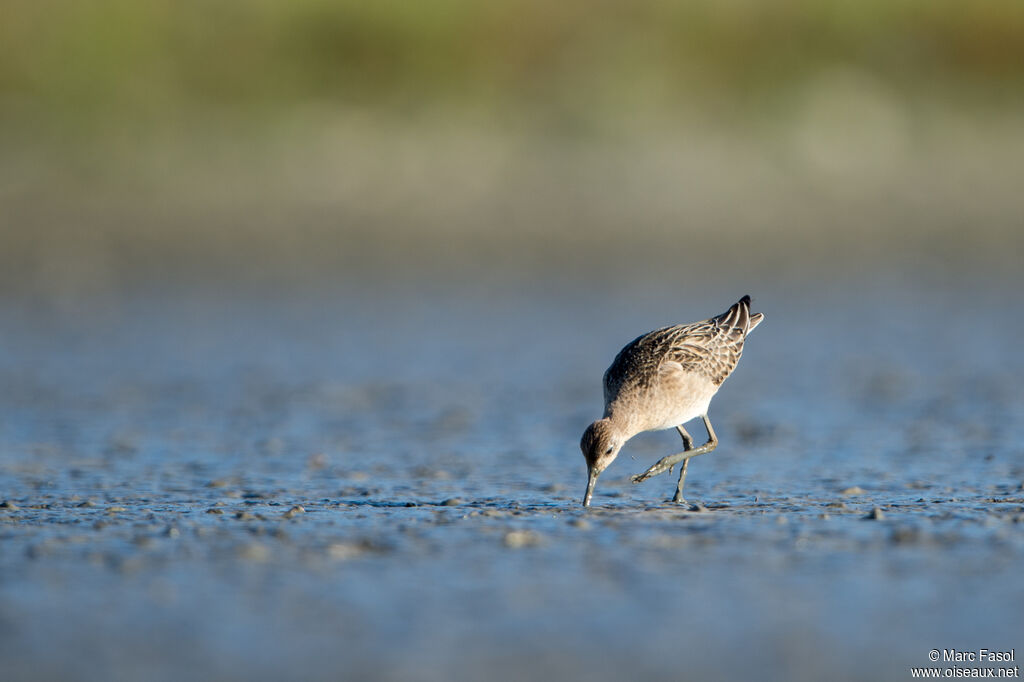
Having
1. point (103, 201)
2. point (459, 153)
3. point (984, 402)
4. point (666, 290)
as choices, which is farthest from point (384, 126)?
point (984, 402)

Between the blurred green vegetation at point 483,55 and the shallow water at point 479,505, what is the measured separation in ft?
24.1

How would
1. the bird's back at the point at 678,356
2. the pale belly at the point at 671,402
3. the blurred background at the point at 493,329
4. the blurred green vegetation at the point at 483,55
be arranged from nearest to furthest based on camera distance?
the blurred background at the point at 493,329
the pale belly at the point at 671,402
the bird's back at the point at 678,356
the blurred green vegetation at the point at 483,55

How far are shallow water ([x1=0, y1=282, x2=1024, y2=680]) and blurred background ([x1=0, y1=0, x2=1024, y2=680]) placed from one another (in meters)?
0.04

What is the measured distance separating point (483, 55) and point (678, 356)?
15.8m

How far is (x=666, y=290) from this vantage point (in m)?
18.4

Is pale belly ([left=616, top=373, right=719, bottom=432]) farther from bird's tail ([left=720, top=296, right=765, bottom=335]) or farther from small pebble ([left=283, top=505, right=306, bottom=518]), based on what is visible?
small pebble ([left=283, top=505, right=306, bottom=518])

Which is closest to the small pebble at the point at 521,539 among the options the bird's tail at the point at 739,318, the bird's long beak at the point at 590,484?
the bird's long beak at the point at 590,484

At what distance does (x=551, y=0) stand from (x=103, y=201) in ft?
29.5

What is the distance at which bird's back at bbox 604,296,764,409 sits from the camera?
369 inches

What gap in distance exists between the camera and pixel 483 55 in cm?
2464

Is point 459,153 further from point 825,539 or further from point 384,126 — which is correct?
point 825,539

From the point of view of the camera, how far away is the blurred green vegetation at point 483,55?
A: 22.9 meters

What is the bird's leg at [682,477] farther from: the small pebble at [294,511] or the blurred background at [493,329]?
the small pebble at [294,511]

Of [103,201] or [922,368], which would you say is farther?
[103,201]
